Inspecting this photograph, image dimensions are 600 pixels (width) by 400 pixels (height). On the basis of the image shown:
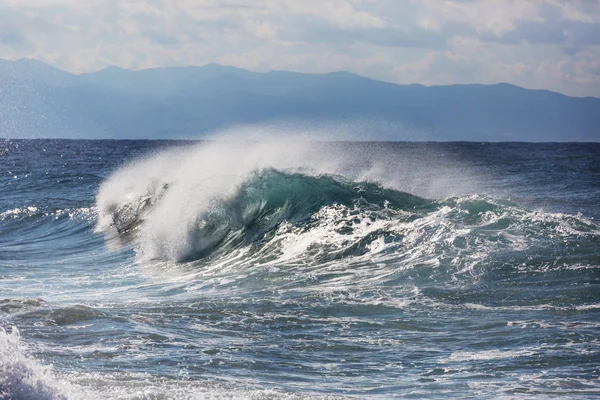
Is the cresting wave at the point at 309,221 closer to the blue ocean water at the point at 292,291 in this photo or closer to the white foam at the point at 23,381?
the blue ocean water at the point at 292,291

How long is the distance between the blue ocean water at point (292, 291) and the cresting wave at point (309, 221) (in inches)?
2.4

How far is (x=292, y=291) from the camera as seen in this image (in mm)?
12828

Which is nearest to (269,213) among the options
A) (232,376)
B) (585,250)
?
(585,250)

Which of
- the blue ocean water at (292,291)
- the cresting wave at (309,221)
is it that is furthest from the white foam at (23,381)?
the cresting wave at (309,221)

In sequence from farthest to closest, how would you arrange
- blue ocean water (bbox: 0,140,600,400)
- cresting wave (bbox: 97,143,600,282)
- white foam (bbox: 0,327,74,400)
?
cresting wave (bbox: 97,143,600,282), blue ocean water (bbox: 0,140,600,400), white foam (bbox: 0,327,74,400)

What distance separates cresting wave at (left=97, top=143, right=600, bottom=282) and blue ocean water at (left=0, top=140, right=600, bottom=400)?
0.06 meters

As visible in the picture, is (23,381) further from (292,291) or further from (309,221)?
(309,221)

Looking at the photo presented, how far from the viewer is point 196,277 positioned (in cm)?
1495

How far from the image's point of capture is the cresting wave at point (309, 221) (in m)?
14.8

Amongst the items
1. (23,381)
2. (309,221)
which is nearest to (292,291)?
(309,221)

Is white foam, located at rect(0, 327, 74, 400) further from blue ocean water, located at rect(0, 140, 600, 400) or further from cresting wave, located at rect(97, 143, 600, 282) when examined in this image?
cresting wave, located at rect(97, 143, 600, 282)

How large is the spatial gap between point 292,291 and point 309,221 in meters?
5.30

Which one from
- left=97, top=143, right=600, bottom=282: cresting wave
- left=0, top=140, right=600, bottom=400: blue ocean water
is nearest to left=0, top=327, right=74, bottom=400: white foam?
left=0, top=140, right=600, bottom=400: blue ocean water

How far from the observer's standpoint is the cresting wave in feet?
48.4
